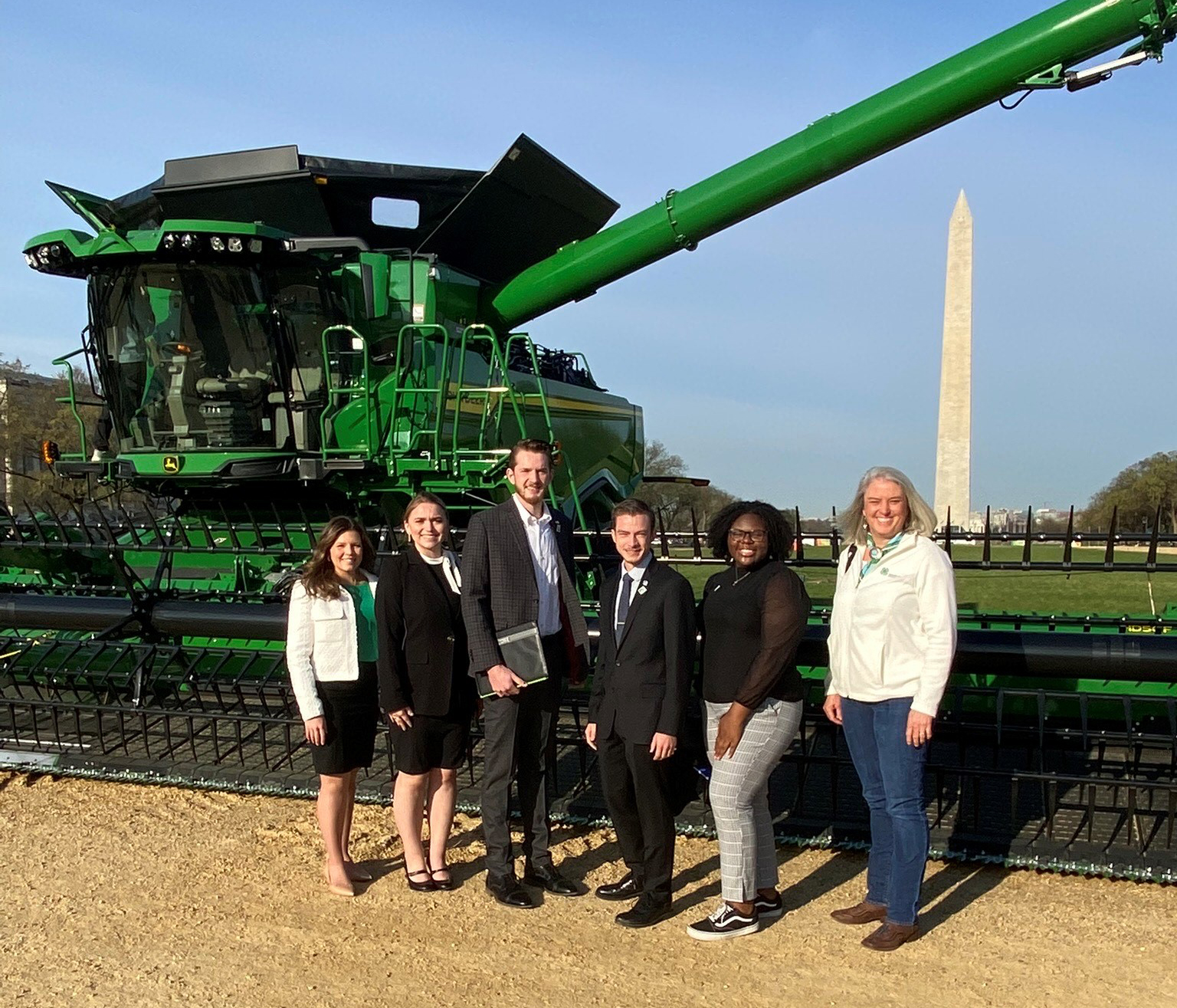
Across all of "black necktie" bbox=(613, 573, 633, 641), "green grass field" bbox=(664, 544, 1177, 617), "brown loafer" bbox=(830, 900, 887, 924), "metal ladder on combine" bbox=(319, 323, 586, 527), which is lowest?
"brown loafer" bbox=(830, 900, 887, 924)

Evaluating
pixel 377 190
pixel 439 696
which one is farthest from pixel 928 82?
pixel 439 696

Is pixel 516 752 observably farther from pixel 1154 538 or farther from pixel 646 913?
pixel 1154 538

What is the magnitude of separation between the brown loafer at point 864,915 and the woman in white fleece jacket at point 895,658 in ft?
0.27

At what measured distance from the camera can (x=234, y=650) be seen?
629 cm

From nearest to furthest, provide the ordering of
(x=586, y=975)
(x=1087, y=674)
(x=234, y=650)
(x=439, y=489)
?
1. (x=586, y=975)
2. (x=1087, y=674)
3. (x=234, y=650)
4. (x=439, y=489)

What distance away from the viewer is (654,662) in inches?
150

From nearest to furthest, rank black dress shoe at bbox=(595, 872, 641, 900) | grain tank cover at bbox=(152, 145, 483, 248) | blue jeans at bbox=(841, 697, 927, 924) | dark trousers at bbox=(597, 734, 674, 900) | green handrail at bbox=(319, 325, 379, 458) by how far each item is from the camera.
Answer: blue jeans at bbox=(841, 697, 927, 924), dark trousers at bbox=(597, 734, 674, 900), black dress shoe at bbox=(595, 872, 641, 900), green handrail at bbox=(319, 325, 379, 458), grain tank cover at bbox=(152, 145, 483, 248)

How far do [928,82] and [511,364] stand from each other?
457cm

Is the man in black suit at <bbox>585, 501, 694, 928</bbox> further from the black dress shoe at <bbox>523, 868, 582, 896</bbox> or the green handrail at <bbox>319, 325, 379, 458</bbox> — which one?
the green handrail at <bbox>319, 325, 379, 458</bbox>

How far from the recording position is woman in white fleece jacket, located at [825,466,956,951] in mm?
3496

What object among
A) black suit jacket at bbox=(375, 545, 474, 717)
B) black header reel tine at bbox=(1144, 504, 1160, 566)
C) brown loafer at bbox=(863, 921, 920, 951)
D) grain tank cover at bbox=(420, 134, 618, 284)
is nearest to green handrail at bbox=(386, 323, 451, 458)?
grain tank cover at bbox=(420, 134, 618, 284)

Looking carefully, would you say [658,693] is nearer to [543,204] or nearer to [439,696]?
[439,696]

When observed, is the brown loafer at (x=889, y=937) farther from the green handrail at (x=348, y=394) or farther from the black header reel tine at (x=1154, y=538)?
the green handrail at (x=348, y=394)

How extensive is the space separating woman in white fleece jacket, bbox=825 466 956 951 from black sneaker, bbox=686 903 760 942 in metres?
0.40
